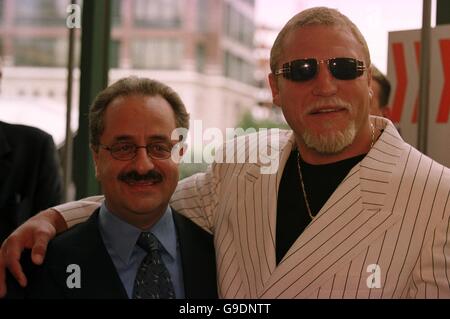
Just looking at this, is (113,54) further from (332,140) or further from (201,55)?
(332,140)

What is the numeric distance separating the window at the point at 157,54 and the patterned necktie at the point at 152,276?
1.09 m

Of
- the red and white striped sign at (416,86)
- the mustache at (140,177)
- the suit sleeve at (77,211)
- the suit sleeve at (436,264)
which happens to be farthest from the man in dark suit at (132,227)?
the red and white striped sign at (416,86)

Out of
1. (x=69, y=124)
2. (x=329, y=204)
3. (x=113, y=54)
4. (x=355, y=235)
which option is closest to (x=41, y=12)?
(x=113, y=54)

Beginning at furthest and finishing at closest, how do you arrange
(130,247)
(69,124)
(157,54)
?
1. (157,54)
2. (69,124)
3. (130,247)

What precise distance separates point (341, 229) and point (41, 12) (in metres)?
1.91

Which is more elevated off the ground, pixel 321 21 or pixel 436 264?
pixel 321 21

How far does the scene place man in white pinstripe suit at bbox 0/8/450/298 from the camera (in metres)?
1.45

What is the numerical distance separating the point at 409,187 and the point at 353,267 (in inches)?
9.5

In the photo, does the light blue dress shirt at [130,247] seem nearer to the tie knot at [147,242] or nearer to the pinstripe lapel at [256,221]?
the tie knot at [147,242]

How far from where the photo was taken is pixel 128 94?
169 cm

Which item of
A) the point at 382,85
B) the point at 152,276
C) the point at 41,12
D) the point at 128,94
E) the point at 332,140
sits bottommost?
the point at 152,276

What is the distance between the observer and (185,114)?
1743 mm
